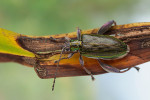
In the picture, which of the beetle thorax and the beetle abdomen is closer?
the beetle abdomen

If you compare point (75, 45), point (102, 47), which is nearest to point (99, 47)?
point (102, 47)

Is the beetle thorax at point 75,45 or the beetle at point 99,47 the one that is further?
the beetle thorax at point 75,45

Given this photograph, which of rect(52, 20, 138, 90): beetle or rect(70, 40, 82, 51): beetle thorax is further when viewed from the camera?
rect(70, 40, 82, 51): beetle thorax

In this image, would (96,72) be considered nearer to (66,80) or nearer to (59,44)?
(59,44)

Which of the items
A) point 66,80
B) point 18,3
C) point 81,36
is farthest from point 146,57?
point 18,3

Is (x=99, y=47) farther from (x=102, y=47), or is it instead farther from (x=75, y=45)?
(x=75, y=45)
